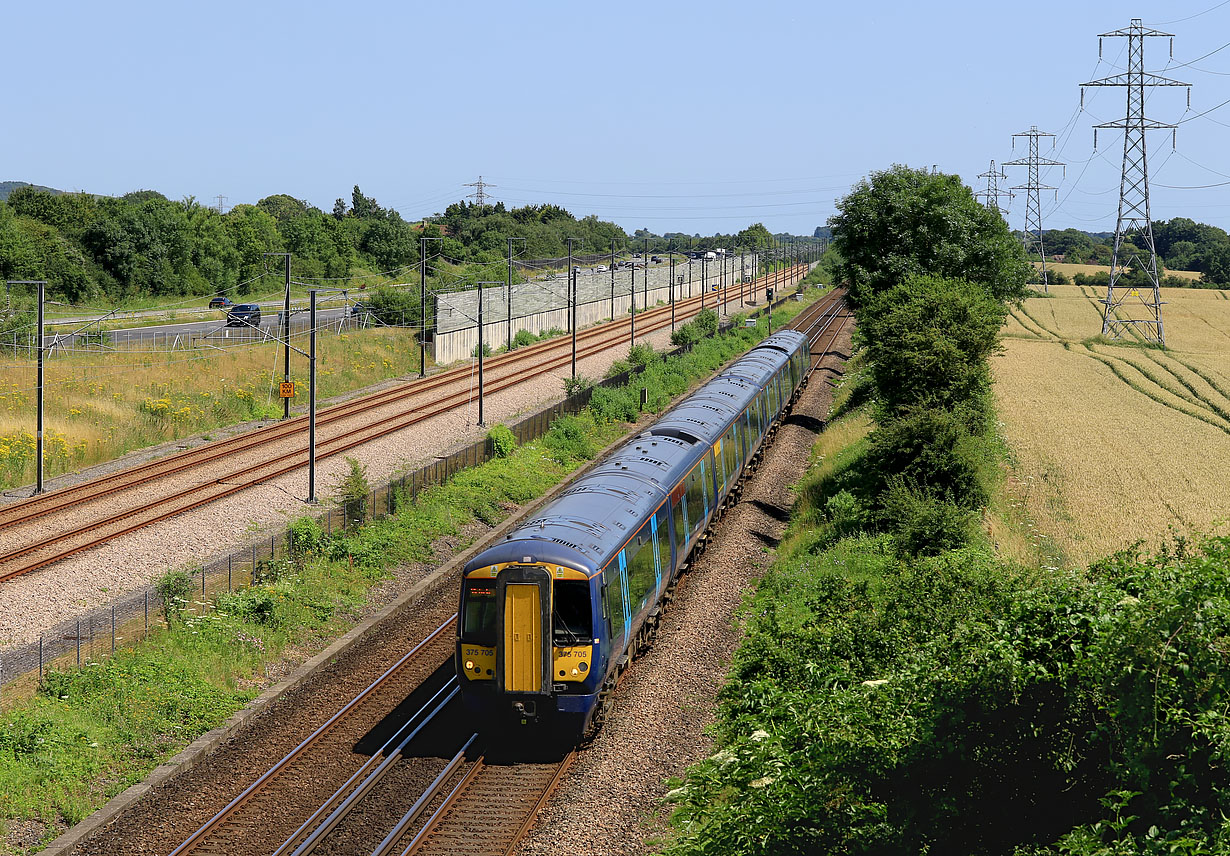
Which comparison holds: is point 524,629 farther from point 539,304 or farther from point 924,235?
point 539,304

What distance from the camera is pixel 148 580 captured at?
80.2 feet

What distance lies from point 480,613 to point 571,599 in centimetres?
144

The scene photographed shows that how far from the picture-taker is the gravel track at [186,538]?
22.6 metres

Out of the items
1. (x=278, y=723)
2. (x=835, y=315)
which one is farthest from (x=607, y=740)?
(x=835, y=315)

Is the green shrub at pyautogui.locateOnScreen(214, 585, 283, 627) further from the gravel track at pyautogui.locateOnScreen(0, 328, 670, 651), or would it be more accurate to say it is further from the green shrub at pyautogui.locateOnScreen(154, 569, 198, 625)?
the gravel track at pyautogui.locateOnScreen(0, 328, 670, 651)

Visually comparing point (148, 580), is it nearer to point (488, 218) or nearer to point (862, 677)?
point (862, 677)

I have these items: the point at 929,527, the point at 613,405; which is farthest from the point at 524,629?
the point at 613,405

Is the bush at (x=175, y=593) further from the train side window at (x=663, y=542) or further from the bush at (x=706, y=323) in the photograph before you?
the bush at (x=706, y=323)

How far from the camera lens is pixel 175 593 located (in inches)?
856

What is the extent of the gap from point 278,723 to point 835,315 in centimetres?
8303

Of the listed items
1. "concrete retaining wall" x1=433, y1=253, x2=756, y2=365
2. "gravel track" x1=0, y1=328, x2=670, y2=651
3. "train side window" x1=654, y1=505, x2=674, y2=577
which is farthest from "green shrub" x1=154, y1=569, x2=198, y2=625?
"concrete retaining wall" x1=433, y1=253, x2=756, y2=365

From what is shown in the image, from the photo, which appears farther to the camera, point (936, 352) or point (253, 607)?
point (936, 352)

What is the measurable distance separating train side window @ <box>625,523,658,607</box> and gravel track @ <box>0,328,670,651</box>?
1246cm

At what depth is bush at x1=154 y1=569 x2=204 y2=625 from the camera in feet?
69.2
